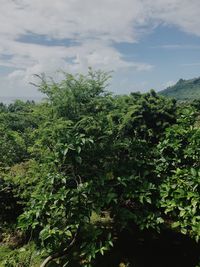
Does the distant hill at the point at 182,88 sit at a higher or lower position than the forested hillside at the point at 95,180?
higher

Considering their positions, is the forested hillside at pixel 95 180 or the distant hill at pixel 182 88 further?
the distant hill at pixel 182 88

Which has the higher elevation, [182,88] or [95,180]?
[182,88]

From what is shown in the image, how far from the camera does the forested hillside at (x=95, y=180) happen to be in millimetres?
4367

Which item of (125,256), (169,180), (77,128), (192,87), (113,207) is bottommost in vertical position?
(125,256)

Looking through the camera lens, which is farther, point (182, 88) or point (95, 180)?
point (182, 88)

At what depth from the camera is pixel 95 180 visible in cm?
475

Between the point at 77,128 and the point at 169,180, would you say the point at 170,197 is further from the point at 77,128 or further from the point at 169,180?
the point at 77,128

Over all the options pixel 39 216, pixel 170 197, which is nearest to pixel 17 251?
pixel 39 216

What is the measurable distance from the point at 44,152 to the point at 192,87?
411 ft

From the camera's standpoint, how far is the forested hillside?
4367 mm

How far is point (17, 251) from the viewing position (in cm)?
599

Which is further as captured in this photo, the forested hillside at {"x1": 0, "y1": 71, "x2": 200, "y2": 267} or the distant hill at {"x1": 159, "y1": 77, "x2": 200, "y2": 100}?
the distant hill at {"x1": 159, "y1": 77, "x2": 200, "y2": 100}

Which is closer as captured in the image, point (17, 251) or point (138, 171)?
point (138, 171)

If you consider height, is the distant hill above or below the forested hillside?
above
